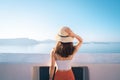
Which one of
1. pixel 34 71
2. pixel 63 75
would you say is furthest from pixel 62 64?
pixel 34 71

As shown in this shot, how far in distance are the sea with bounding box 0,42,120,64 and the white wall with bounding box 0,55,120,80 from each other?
0.08 m

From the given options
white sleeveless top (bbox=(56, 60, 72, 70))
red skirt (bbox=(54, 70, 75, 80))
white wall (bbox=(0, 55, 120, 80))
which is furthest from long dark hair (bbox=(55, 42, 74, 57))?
white wall (bbox=(0, 55, 120, 80))

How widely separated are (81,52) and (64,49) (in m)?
0.99

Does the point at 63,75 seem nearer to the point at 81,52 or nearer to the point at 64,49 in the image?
the point at 64,49

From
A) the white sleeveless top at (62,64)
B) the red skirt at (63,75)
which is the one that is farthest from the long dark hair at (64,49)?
the red skirt at (63,75)

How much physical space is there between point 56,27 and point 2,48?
0.97 meters

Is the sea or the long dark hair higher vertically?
the long dark hair

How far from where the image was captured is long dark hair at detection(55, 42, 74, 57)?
335cm

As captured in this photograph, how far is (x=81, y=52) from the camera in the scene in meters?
4.30

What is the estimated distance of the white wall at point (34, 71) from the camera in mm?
4129

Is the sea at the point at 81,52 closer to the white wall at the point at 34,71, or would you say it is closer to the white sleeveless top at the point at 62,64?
the white wall at the point at 34,71

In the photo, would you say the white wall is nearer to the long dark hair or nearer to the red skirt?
the red skirt

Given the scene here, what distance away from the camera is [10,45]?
4.55 m

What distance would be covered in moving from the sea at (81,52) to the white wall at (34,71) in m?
0.08
